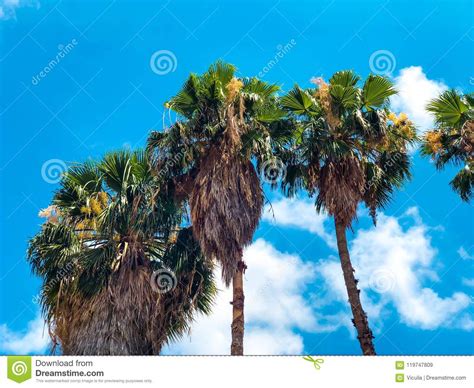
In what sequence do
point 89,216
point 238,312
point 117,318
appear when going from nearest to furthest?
point 238,312, point 117,318, point 89,216

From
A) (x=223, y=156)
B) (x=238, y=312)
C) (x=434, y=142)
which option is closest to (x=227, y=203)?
(x=223, y=156)

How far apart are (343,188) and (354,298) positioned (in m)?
2.54

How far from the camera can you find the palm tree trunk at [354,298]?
13.2 m

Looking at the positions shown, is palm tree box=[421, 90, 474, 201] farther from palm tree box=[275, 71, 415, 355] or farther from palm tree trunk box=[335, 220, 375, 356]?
palm tree trunk box=[335, 220, 375, 356]

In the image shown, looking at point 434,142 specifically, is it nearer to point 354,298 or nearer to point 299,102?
point 299,102

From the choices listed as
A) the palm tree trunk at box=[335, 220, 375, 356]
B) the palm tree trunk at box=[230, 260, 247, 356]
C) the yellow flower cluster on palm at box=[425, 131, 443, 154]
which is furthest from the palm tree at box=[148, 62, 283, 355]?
the yellow flower cluster on palm at box=[425, 131, 443, 154]

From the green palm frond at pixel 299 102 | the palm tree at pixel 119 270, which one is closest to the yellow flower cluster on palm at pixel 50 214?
the palm tree at pixel 119 270

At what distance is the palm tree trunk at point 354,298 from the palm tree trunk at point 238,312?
7.57ft

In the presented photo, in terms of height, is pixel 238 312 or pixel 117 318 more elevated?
pixel 117 318

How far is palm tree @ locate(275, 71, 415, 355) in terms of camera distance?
583 inches

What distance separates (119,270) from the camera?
1456cm

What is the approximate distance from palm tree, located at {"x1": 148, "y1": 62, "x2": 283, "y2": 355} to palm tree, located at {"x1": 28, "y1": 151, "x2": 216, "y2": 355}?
955 millimetres
